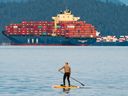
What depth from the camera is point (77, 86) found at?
2099 inches

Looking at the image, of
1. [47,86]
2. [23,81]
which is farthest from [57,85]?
[23,81]

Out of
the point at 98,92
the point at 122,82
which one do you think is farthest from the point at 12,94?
the point at 122,82

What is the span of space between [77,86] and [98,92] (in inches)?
189

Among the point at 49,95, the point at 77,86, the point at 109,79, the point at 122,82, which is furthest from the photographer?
the point at 109,79

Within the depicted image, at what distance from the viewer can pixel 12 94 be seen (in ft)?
154

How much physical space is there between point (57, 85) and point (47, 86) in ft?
3.23

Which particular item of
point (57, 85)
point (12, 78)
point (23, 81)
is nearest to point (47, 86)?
point (57, 85)

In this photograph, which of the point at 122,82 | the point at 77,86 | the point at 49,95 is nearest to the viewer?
the point at 49,95

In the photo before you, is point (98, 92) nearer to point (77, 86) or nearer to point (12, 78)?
point (77, 86)

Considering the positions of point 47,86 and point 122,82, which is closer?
point 47,86

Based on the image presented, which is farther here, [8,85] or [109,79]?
[109,79]

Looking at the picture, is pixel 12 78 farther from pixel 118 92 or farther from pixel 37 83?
pixel 118 92

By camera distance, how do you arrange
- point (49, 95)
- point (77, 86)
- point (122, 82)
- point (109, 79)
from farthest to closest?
1. point (109, 79)
2. point (122, 82)
3. point (77, 86)
4. point (49, 95)

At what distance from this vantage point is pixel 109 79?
61.4 metres
